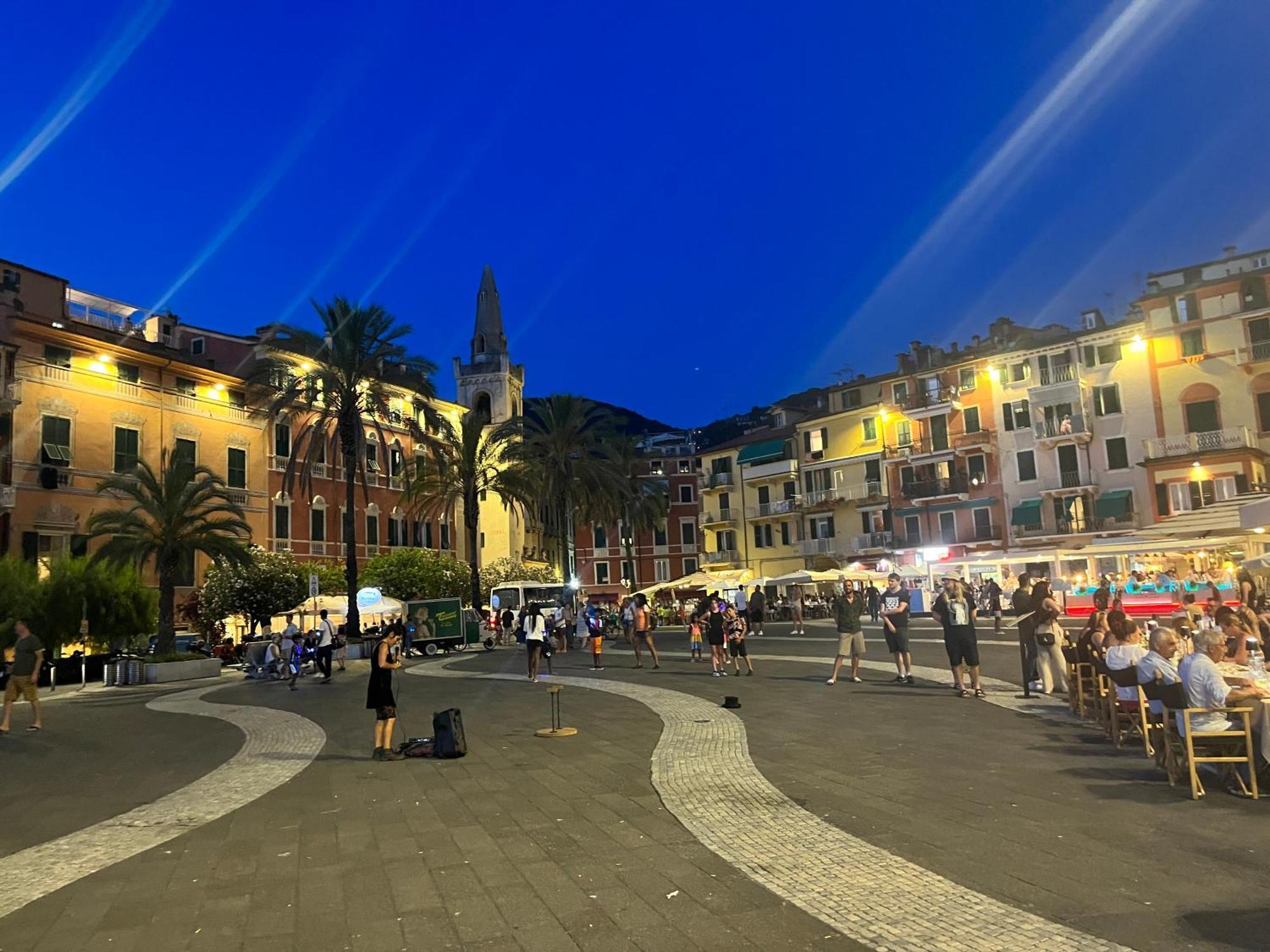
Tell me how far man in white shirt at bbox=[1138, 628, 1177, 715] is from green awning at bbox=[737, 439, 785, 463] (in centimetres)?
5549

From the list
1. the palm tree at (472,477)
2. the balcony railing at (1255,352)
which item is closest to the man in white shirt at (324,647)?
the palm tree at (472,477)

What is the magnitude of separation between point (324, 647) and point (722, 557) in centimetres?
4752

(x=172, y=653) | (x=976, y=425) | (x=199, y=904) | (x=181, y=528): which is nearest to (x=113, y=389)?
(x=181, y=528)

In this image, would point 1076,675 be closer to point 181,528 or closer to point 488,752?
point 488,752

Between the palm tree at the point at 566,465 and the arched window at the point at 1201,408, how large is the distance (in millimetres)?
27062

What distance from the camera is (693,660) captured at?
76.7ft

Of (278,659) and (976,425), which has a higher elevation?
(976,425)

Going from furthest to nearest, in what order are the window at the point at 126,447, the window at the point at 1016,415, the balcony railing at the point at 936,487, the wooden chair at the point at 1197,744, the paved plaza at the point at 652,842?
1. the balcony railing at the point at 936,487
2. the window at the point at 1016,415
3. the window at the point at 126,447
4. the wooden chair at the point at 1197,744
5. the paved plaza at the point at 652,842

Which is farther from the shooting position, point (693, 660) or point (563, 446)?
point (563, 446)

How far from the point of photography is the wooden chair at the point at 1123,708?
9055mm

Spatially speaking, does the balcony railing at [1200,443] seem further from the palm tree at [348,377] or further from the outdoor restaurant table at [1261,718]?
the outdoor restaurant table at [1261,718]

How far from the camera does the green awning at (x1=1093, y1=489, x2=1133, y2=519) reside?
147 ft

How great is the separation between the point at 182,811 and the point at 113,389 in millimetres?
32943

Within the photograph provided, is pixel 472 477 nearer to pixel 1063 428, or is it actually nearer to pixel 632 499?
pixel 632 499
